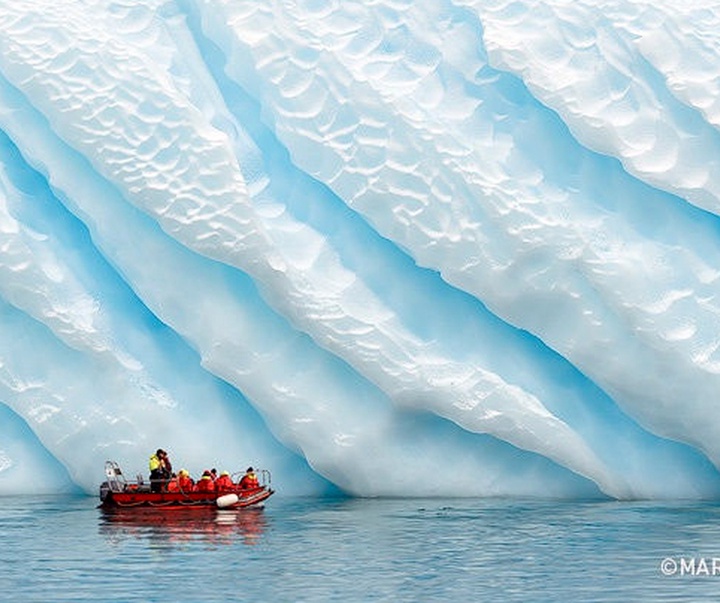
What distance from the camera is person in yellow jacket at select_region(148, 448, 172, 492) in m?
16.7

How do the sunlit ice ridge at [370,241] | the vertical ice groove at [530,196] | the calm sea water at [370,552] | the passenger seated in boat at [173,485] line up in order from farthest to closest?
the passenger seated in boat at [173,485] < the sunlit ice ridge at [370,241] < the vertical ice groove at [530,196] < the calm sea water at [370,552]

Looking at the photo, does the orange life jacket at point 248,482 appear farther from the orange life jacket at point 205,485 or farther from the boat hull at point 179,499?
the orange life jacket at point 205,485

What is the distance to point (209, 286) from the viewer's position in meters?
17.1

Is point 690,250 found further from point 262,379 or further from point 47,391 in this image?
point 47,391

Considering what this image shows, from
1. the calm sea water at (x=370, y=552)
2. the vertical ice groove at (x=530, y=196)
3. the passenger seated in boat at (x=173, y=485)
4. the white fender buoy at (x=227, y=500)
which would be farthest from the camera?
the passenger seated in boat at (x=173, y=485)

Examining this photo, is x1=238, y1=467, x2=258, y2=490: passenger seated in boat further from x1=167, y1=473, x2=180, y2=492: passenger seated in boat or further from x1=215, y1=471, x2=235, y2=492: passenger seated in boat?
x1=167, y1=473, x2=180, y2=492: passenger seated in boat

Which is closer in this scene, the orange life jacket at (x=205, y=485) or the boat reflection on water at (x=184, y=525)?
the boat reflection on water at (x=184, y=525)

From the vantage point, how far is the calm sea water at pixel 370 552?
10898mm

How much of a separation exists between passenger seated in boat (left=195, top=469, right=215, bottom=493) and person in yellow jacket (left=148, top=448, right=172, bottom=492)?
38cm

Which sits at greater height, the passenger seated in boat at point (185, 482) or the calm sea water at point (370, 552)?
the passenger seated in boat at point (185, 482)

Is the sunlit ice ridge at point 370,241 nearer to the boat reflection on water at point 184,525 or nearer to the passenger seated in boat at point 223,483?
the passenger seated in boat at point 223,483

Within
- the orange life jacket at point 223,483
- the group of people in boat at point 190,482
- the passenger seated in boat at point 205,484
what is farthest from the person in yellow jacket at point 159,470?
the orange life jacket at point 223,483

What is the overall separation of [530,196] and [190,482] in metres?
4.86

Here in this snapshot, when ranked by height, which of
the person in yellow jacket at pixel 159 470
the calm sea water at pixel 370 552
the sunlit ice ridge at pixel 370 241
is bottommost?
the calm sea water at pixel 370 552
